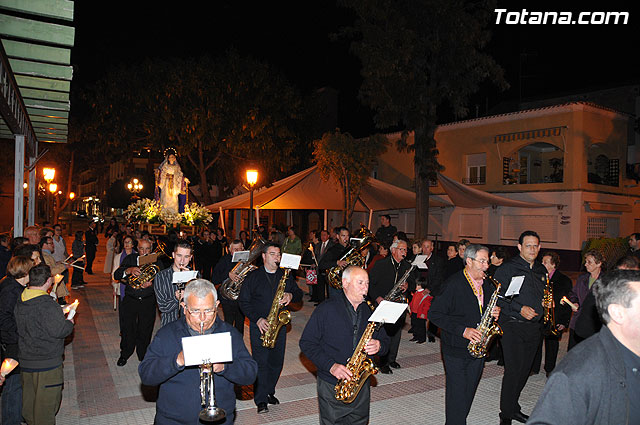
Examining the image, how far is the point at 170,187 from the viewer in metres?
16.9

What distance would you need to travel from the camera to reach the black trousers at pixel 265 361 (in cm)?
579

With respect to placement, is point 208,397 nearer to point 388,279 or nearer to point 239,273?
point 239,273

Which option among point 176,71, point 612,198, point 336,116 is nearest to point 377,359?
point 176,71

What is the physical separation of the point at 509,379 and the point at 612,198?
77.9 ft

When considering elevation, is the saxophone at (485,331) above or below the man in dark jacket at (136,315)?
above

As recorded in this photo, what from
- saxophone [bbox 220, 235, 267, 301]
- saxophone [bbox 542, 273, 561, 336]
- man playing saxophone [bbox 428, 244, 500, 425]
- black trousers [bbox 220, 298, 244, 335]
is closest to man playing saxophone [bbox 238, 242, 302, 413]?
saxophone [bbox 220, 235, 267, 301]

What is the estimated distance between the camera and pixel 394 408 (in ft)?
19.7

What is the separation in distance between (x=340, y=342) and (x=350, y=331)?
120mm

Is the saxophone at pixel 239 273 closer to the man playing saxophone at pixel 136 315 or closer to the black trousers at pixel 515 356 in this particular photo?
the man playing saxophone at pixel 136 315

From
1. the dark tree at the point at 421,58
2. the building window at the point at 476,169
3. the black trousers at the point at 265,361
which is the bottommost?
the black trousers at the point at 265,361

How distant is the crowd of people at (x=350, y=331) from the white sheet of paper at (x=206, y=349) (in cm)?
15

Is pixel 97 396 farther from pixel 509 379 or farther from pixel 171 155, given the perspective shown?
pixel 171 155

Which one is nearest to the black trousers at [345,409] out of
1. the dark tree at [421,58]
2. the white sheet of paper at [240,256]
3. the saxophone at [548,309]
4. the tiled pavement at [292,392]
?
the tiled pavement at [292,392]

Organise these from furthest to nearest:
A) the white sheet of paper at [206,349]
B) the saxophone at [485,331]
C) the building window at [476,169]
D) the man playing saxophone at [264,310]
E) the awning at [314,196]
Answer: the building window at [476,169]
the awning at [314,196]
the man playing saxophone at [264,310]
the saxophone at [485,331]
the white sheet of paper at [206,349]
